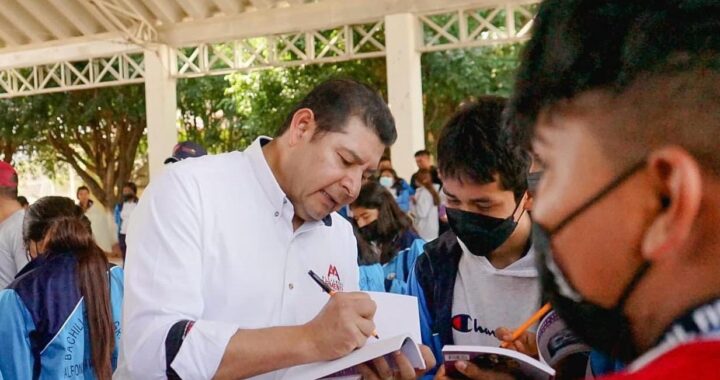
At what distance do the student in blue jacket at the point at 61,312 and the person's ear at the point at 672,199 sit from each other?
2.97 m

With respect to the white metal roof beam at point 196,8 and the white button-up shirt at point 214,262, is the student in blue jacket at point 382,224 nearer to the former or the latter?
the white button-up shirt at point 214,262

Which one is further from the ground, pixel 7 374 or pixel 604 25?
pixel 604 25

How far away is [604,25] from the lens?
2.40 ft

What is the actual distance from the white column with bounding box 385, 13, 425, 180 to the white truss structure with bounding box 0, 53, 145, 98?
4034mm

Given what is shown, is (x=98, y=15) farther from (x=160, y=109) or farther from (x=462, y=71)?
(x=462, y=71)

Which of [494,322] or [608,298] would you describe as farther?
[494,322]

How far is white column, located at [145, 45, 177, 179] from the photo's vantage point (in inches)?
428

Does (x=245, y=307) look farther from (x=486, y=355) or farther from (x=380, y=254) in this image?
(x=380, y=254)

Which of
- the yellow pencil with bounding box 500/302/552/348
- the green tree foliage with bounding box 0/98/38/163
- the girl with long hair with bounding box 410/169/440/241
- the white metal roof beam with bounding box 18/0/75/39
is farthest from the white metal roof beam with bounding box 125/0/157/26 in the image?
the yellow pencil with bounding box 500/302/552/348

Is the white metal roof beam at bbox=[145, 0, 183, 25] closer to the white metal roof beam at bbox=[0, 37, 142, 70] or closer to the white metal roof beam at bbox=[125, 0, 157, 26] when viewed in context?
the white metal roof beam at bbox=[125, 0, 157, 26]

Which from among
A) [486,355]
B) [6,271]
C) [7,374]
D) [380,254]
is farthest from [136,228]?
[380,254]

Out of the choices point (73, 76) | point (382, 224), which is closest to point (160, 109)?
point (73, 76)

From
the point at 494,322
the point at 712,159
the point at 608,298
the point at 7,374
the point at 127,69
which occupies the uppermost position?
the point at 127,69

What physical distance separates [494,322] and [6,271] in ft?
9.77
